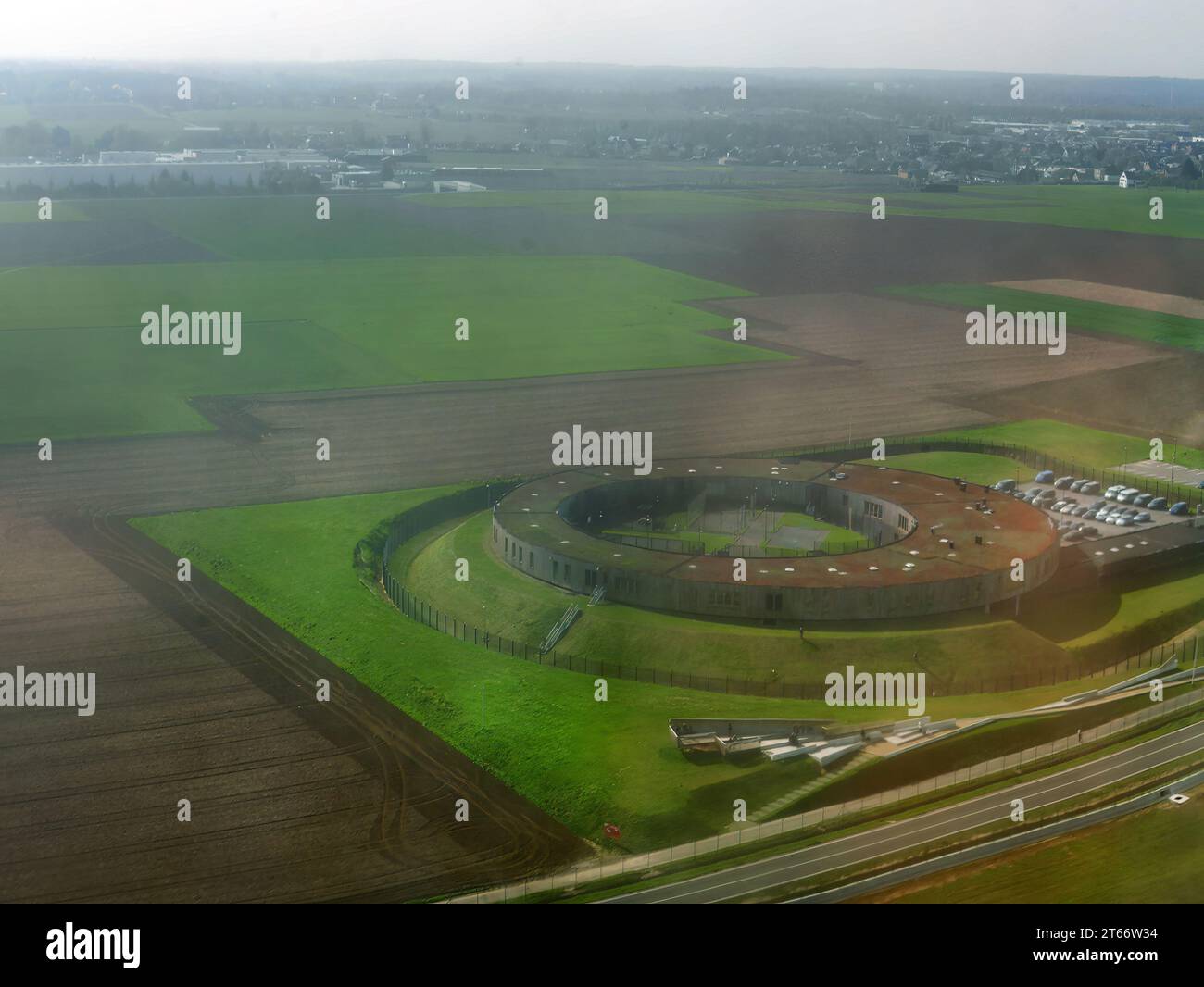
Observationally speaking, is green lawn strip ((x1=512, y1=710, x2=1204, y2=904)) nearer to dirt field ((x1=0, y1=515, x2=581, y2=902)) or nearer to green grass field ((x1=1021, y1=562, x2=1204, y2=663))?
dirt field ((x1=0, y1=515, x2=581, y2=902))

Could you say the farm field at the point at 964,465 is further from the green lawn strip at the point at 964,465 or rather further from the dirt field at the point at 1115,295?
the dirt field at the point at 1115,295

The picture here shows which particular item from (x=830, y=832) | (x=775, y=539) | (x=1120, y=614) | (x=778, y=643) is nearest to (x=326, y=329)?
(x=775, y=539)

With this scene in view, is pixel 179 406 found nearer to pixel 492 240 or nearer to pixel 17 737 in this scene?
pixel 17 737

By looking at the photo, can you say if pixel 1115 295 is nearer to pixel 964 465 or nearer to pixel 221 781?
pixel 964 465

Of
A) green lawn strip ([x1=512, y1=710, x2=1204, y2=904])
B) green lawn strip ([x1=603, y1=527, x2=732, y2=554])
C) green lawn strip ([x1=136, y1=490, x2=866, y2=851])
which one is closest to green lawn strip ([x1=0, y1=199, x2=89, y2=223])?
green lawn strip ([x1=136, y1=490, x2=866, y2=851])

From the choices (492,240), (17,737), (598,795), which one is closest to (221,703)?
(17,737)

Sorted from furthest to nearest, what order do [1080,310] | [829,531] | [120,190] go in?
[120,190]
[1080,310]
[829,531]
